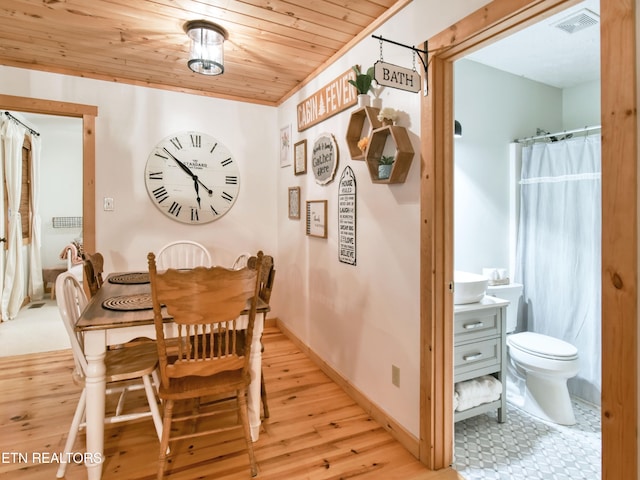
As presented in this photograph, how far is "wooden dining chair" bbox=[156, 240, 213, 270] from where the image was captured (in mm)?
3160

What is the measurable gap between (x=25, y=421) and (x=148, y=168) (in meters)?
2.08

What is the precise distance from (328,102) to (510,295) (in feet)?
6.53

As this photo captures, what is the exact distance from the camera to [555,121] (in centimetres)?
318

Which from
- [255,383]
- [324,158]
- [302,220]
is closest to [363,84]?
Result: [324,158]

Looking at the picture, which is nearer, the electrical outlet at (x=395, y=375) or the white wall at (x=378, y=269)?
the white wall at (x=378, y=269)

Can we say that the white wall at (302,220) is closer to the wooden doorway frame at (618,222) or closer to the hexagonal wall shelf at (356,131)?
the hexagonal wall shelf at (356,131)

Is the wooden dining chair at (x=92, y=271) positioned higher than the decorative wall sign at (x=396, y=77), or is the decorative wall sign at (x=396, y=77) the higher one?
the decorative wall sign at (x=396, y=77)

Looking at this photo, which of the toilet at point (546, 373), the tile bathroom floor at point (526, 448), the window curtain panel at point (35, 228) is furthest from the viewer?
the window curtain panel at point (35, 228)

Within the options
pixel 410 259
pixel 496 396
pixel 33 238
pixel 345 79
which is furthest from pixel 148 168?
pixel 496 396

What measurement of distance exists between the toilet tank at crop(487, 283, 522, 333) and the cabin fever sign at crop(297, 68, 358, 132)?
5.58ft

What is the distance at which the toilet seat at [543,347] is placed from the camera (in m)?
2.22

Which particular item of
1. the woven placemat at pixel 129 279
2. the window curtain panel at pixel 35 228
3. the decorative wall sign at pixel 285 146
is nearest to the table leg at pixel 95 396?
the woven placemat at pixel 129 279

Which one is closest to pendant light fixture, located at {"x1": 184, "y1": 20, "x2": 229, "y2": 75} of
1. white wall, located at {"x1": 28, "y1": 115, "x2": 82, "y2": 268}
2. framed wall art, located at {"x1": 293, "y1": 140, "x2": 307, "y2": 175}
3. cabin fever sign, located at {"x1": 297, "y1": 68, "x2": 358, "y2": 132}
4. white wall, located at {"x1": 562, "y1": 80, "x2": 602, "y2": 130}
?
cabin fever sign, located at {"x1": 297, "y1": 68, "x2": 358, "y2": 132}

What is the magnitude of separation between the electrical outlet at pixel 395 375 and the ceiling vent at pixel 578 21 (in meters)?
2.31
